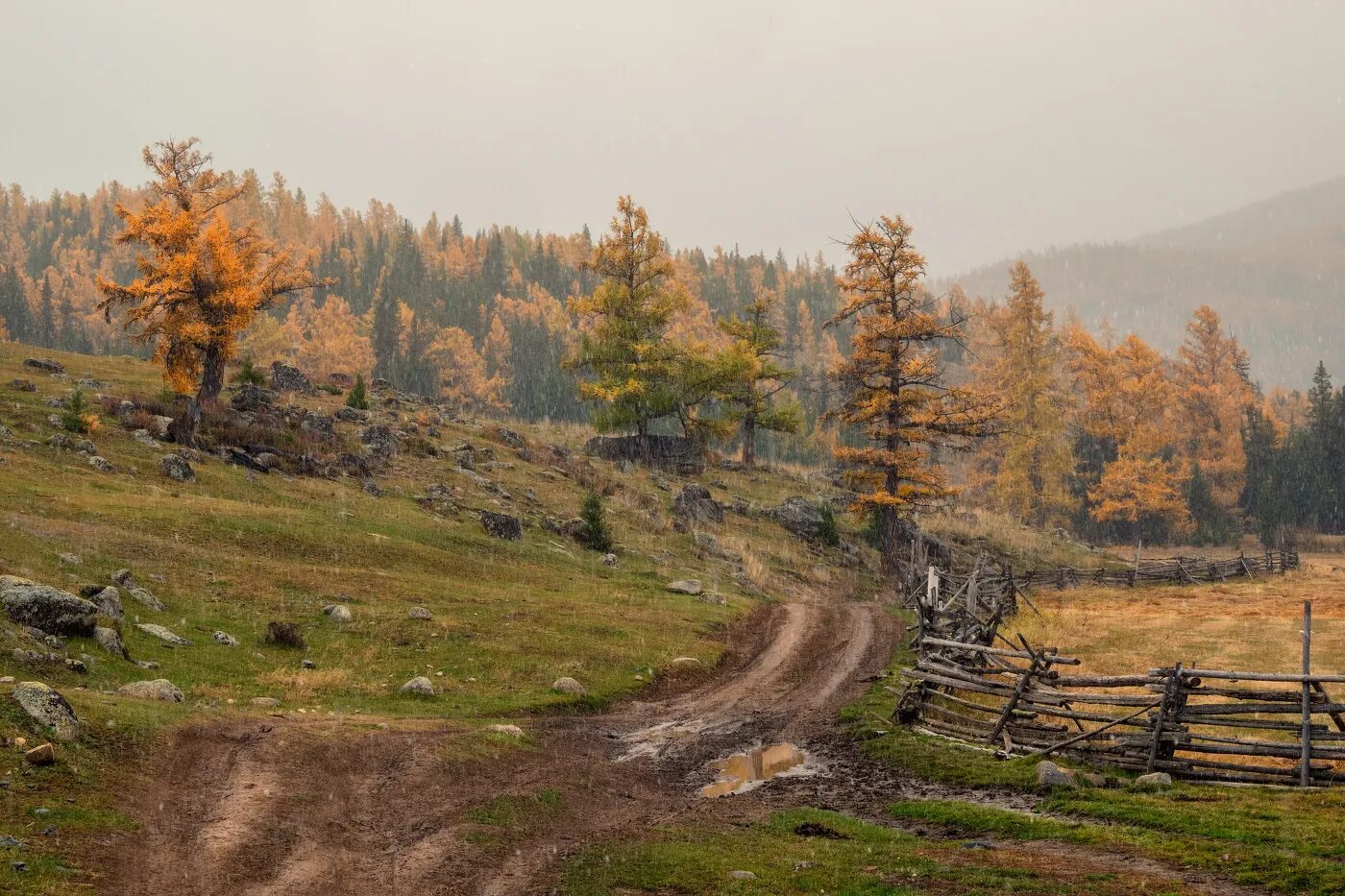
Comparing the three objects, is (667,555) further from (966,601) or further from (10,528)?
(10,528)

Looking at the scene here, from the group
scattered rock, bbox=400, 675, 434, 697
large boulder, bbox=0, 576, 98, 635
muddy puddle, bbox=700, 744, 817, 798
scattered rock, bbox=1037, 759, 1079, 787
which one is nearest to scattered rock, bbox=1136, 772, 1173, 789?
scattered rock, bbox=1037, 759, 1079, 787

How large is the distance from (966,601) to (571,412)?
3654 inches

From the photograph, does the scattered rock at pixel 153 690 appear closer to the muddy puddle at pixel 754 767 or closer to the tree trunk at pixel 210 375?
the muddy puddle at pixel 754 767

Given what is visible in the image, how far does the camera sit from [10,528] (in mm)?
19516

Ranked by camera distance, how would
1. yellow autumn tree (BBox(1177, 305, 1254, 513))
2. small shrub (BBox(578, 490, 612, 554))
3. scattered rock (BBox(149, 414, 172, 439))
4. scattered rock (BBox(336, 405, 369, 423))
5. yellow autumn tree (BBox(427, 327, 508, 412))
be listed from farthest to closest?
yellow autumn tree (BBox(427, 327, 508, 412)) < yellow autumn tree (BBox(1177, 305, 1254, 513)) < scattered rock (BBox(336, 405, 369, 423)) < small shrub (BBox(578, 490, 612, 554)) < scattered rock (BBox(149, 414, 172, 439))

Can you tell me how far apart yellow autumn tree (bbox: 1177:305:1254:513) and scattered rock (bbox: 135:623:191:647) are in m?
85.9

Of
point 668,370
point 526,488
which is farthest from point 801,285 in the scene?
point 526,488

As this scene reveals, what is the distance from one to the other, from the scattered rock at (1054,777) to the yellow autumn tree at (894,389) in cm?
2789

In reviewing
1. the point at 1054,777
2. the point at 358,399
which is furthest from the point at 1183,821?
the point at 358,399

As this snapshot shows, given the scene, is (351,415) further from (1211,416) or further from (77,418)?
(1211,416)

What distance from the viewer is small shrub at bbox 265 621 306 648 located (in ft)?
60.9

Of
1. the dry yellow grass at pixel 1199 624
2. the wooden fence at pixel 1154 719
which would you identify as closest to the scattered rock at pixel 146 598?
the wooden fence at pixel 1154 719

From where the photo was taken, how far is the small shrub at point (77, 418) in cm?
3272

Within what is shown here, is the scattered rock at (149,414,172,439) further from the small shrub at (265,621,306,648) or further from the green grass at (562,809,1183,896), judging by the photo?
the green grass at (562,809,1183,896)
